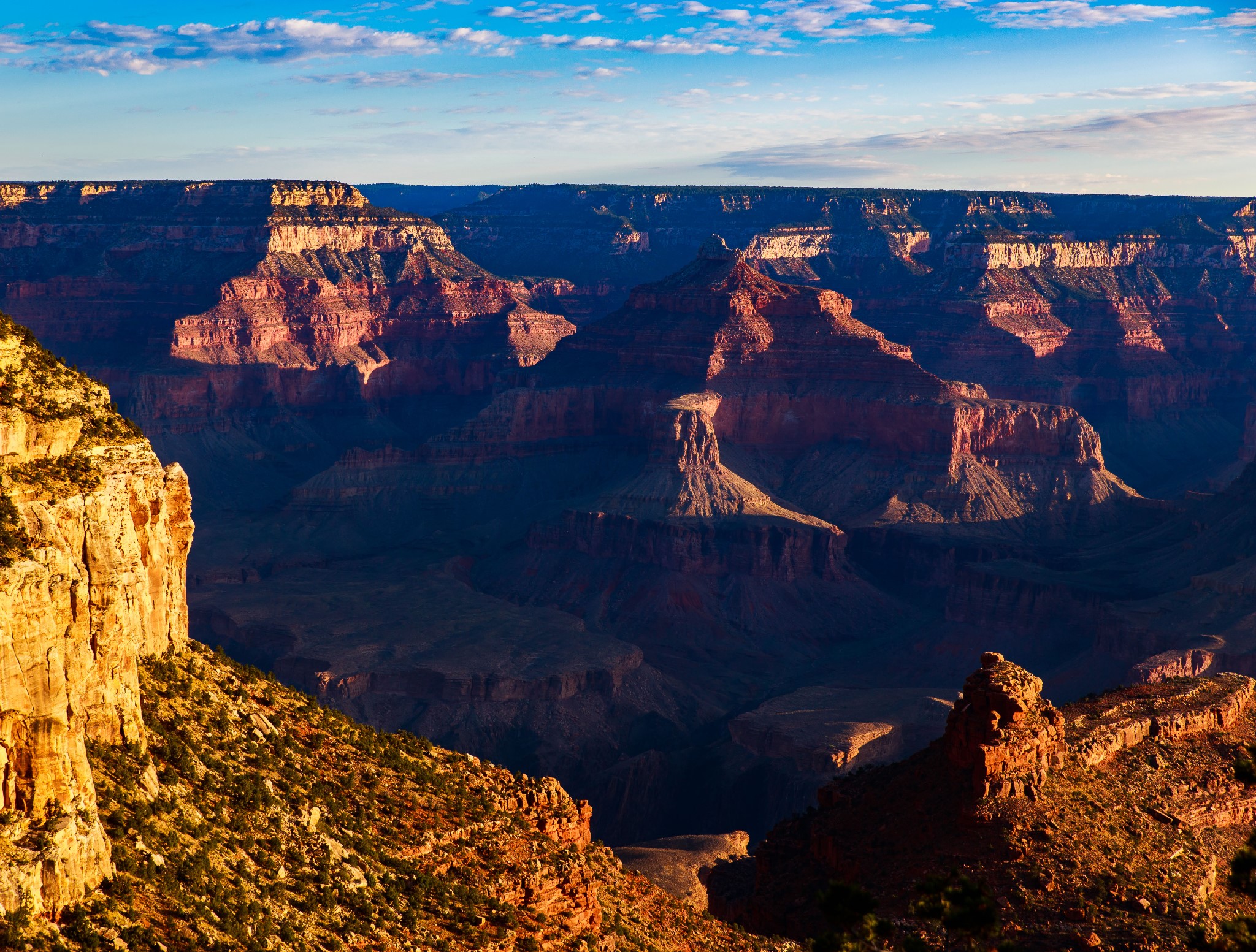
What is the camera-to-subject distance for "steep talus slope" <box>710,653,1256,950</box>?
147ft

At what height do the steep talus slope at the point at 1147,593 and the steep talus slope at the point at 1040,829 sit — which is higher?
the steep talus slope at the point at 1040,829

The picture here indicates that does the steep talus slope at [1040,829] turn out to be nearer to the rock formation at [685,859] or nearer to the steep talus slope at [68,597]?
the rock formation at [685,859]

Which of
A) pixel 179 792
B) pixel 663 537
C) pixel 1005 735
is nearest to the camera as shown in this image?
pixel 179 792

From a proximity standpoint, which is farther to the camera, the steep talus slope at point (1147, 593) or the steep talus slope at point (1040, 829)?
the steep talus slope at point (1147, 593)

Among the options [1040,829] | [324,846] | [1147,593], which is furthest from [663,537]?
[324,846]

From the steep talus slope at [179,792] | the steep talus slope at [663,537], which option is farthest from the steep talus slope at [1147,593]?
the steep talus slope at [179,792]

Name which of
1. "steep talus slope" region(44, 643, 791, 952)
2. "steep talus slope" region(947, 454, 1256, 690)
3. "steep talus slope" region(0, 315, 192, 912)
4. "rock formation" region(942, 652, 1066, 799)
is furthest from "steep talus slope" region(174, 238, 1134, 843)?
"steep talus slope" region(0, 315, 192, 912)

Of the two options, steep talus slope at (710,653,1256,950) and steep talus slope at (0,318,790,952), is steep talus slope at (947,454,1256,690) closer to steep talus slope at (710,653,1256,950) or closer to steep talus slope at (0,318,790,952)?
steep talus slope at (710,653,1256,950)

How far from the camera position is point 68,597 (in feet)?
102

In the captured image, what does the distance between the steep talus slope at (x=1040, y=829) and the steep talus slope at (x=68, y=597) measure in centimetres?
1791

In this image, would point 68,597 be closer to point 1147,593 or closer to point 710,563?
point 1147,593

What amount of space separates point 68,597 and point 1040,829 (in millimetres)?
30002

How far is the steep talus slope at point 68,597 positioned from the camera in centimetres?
2953

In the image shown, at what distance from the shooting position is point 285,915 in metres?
34.9
